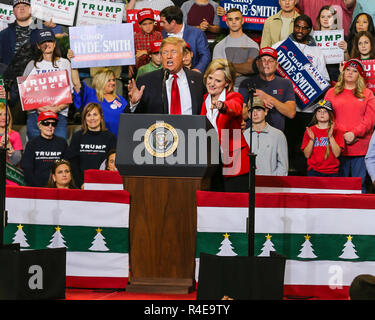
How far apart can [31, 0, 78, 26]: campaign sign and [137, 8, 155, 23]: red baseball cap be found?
95 cm

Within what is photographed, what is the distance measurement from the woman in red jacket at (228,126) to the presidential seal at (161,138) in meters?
0.63

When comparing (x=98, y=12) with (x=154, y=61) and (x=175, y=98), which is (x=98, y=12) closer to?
(x=154, y=61)

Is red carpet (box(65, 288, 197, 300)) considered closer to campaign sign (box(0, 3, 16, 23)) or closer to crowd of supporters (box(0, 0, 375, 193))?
crowd of supporters (box(0, 0, 375, 193))

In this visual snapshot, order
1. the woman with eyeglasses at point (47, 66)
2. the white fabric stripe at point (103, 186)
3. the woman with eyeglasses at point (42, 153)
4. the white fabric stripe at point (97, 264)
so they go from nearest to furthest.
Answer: the white fabric stripe at point (97, 264) → the white fabric stripe at point (103, 186) → the woman with eyeglasses at point (42, 153) → the woman with eyeglasses at point (47, 66)

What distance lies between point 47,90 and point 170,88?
3397 millimetres

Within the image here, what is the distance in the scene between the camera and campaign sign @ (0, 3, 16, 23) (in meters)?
9.50

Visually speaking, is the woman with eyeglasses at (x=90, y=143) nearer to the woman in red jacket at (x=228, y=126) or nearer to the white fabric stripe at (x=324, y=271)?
the woman in red jacket at (x=228, y=126)

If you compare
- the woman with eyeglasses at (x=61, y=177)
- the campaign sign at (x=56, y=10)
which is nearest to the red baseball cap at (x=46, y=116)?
the woman with eyeglasses at (x=61, y=177)

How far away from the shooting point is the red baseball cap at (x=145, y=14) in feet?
29.6

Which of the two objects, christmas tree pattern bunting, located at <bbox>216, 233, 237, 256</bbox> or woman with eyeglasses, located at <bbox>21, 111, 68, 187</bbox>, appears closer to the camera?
christmas tree pattern bunting, located at <bbox>216, 233, 237, 256</bbox>

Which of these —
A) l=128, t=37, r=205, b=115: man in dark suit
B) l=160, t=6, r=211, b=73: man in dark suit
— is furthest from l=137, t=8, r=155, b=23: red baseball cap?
l=128, t=37, r=205, b=115: man in dark suit

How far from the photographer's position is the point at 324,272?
5297 millimetres

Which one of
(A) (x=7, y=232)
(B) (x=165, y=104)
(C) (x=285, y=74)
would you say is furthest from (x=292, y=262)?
(C) (x=285, y=74)

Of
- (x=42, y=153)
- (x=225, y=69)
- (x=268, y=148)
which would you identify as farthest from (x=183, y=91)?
(x=42, y=153)
